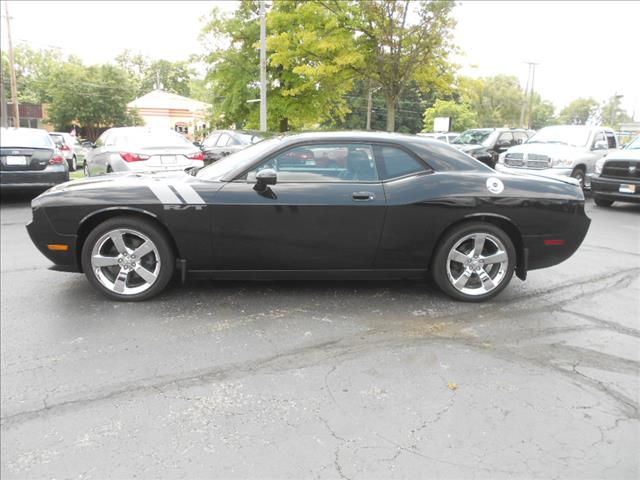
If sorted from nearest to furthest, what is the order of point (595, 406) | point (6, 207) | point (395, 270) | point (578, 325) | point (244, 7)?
1. point (595, 406)
2. point (578, 325)
3. point (395, 270)
4. point (6, 207)
5. point (244, 7)

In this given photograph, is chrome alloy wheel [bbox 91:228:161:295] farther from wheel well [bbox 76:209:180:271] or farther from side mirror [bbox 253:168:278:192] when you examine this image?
side mirror [bbox 253:168:278:192]

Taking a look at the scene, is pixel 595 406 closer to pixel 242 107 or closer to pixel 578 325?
pixel 578 325

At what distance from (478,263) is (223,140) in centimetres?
1074

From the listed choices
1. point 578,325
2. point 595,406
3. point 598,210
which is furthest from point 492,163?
point 595,406

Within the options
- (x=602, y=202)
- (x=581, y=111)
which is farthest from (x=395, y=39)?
(x=581, y=111)

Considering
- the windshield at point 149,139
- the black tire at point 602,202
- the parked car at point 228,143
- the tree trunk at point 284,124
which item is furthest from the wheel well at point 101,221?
the tree trunk at point 284,124

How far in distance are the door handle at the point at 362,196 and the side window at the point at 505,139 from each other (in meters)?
14.7

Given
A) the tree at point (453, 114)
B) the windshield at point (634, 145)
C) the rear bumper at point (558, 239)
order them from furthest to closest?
A: 1. the tree at point (453, 114)
2. the windshield at point (634, 145)
3. the rear bumper at point (558, 239)

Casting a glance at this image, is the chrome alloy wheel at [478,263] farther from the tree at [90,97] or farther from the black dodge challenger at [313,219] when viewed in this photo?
the tree at [90,97]

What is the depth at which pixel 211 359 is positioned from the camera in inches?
136

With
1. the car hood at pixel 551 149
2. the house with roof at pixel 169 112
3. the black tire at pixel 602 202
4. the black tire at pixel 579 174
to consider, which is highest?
the house with roof at pixel 169 112

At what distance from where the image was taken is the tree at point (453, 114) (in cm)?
6038

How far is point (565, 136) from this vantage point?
45.1ft

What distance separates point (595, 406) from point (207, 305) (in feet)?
9.67
